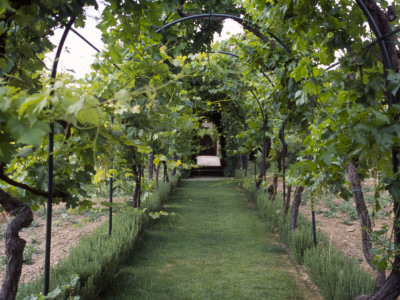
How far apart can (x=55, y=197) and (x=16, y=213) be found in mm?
206

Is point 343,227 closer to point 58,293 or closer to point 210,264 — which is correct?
point 210,264

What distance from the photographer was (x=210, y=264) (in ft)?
14.0

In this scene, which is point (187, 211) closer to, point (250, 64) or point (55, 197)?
point (250, 64)

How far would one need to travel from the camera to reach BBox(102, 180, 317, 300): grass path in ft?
11.2

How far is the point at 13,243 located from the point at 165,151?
5094mm

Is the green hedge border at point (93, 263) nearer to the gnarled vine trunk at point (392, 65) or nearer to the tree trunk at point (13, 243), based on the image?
the tree trunk at point (13, 243)

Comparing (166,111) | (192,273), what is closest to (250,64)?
(166,111)

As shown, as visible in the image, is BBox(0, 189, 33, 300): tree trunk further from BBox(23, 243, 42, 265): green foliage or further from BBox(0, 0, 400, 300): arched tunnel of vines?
BBox(23, 243, 42, 265): green foliage

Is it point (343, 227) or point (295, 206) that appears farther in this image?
point (343, 227)

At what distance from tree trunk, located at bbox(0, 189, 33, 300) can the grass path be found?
1.61 meters

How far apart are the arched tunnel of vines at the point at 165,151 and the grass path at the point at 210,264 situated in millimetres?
26

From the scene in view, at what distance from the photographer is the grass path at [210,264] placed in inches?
135

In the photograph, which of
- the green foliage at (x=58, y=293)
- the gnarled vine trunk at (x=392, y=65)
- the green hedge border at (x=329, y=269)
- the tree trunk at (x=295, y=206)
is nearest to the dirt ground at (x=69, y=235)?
the tree trunk at (x=295, y=206)

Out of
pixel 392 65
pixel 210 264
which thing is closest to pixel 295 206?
pixel 210 264
